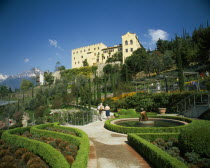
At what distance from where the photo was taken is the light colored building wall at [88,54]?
7094cm

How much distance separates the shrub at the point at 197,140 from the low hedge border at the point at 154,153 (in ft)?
2.90

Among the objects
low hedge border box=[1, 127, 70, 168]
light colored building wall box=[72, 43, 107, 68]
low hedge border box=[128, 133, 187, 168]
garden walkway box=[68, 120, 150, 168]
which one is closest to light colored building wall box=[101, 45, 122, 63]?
light colored building wall box=[72, 43, 107, 68]

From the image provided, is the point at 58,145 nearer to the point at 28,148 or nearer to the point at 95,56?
the point at 28,148

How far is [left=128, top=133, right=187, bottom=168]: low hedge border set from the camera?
393 cm

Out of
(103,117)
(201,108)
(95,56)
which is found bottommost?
(103,117)

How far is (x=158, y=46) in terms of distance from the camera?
60469 millimetres

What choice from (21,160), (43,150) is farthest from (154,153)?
(21,160)

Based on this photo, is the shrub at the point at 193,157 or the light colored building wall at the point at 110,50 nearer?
the shrub at the point at 193,157

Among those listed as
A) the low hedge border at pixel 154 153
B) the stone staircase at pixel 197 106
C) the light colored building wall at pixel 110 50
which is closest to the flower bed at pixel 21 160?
the low hedge border at pixel 154 153

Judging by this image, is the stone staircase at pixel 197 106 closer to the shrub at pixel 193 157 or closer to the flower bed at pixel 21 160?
the shrub at pixel 193 157

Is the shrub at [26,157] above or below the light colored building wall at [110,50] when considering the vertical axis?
below

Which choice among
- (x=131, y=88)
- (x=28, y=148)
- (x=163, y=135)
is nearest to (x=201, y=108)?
(x=163, y=135)

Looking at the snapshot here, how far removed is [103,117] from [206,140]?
11602 millimetres

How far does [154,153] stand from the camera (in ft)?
15.7
